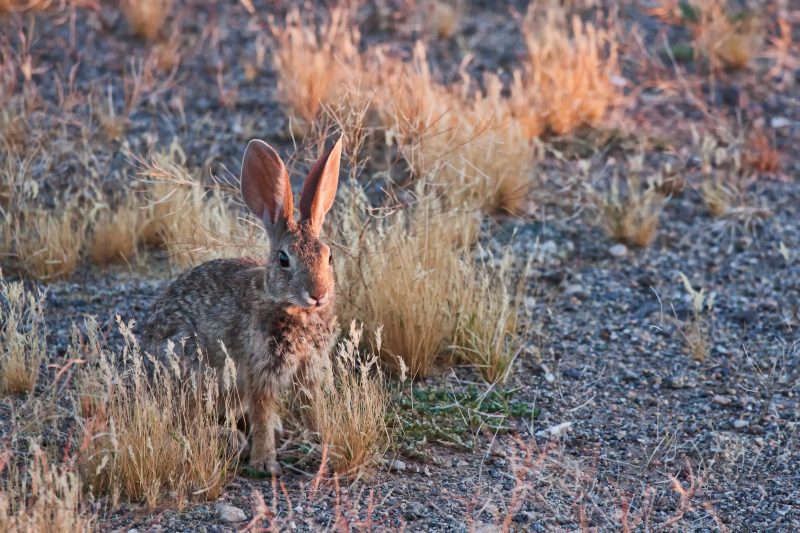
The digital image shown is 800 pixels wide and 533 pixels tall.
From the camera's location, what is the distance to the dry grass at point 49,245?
269 inches

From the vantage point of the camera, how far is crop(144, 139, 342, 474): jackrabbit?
195 inches

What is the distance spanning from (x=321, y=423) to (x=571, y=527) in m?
1.19

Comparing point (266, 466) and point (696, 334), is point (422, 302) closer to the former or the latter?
point (266, 466)

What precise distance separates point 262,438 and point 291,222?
1.01 metres

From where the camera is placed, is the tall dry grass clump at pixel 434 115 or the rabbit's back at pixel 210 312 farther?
the tall dry grass clump at pixel 434 115

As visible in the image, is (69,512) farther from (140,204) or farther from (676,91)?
(676,91)

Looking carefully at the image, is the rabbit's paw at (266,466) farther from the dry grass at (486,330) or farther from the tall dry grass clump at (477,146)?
the tall dry grass clump at (477,146)

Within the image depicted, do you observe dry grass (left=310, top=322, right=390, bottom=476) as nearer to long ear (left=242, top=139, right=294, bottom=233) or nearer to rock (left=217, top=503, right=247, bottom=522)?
rock (left=217, top=503, right=247, bottom=522)

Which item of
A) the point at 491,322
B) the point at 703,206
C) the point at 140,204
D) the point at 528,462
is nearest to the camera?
the point at 528,462

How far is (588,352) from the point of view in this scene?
6387 mm

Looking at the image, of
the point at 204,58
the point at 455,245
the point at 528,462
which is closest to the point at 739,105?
the point at 455,245

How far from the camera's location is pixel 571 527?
465 centimetres

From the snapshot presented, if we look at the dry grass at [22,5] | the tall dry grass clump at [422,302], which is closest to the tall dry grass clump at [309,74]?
the tall dry grass clump at [422,302]

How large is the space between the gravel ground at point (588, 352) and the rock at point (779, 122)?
0.02 metres
